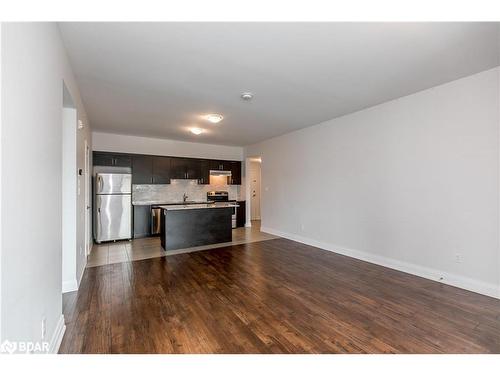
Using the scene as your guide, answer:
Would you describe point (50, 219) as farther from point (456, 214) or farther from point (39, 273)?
point (456, 214)

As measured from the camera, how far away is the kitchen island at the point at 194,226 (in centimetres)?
483

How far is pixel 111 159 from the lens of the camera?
5.79 metres

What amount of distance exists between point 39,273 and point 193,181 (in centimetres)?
567

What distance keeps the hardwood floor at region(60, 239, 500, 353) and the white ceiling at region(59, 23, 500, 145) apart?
2575mm

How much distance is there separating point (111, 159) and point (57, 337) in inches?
184

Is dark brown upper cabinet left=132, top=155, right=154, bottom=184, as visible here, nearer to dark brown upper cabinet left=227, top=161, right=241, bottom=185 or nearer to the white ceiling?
the white ceiling

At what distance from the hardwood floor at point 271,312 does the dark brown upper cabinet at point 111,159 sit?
292 centimetres

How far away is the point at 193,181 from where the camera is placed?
715cm

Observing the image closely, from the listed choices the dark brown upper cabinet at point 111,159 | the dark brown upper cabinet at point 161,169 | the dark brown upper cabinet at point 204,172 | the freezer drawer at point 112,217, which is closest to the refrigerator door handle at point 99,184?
the freezer drawer at point 112,217

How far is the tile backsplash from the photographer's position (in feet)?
21.1

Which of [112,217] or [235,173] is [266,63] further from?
[235,173]

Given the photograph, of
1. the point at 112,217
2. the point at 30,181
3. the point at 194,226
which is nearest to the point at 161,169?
the point at 112,217

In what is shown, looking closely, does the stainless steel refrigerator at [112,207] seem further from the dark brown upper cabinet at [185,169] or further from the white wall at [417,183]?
the white wall at [417,183]
